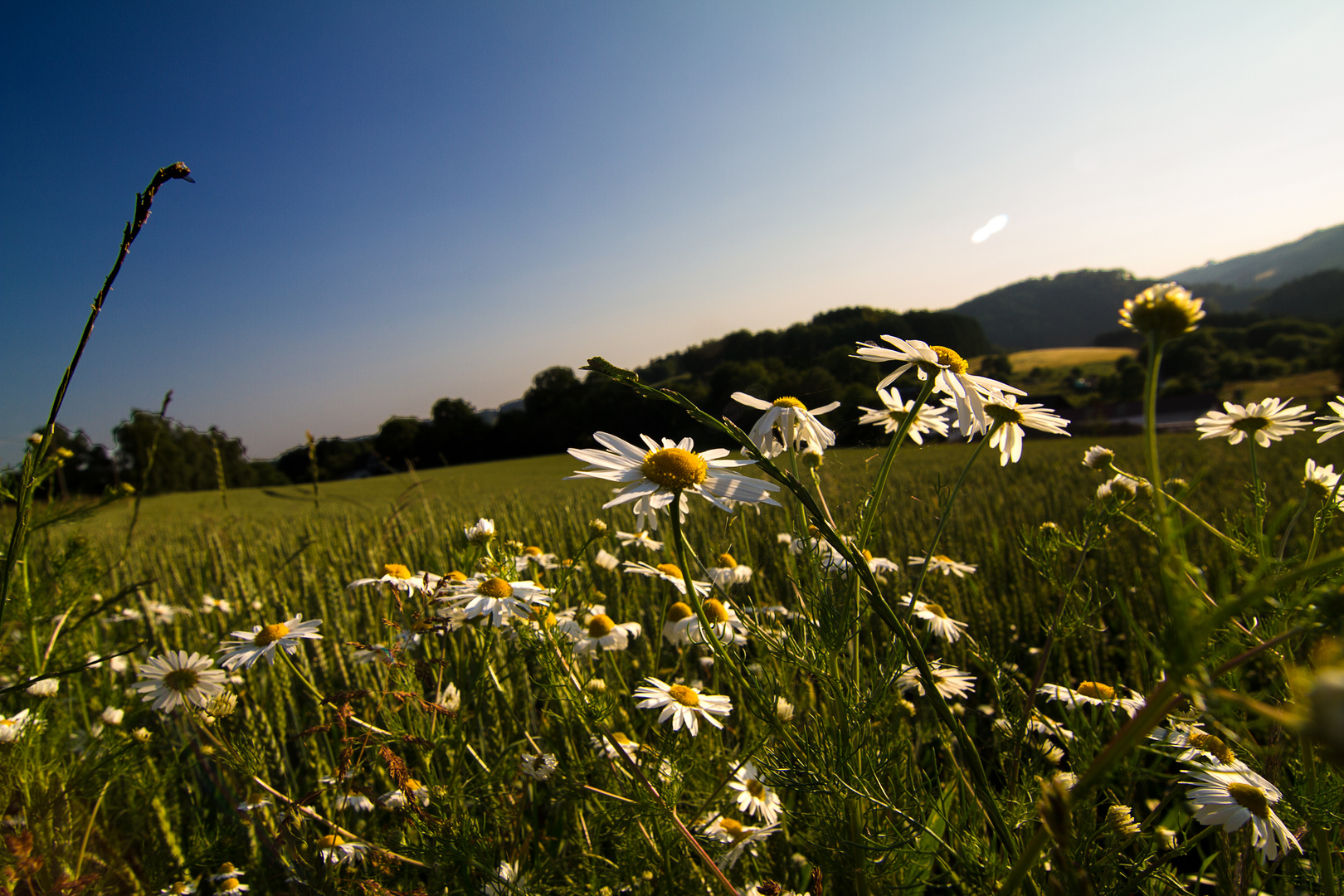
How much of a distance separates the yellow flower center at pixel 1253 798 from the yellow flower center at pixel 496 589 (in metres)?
1.35

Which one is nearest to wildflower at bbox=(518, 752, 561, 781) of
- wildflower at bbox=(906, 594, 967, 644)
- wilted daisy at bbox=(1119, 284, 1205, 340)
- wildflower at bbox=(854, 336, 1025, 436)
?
wildflower at bbox=(906, 594, 967, 644)

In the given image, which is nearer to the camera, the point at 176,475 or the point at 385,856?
the point at 385,856

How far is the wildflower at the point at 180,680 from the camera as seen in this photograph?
1388 millimetres

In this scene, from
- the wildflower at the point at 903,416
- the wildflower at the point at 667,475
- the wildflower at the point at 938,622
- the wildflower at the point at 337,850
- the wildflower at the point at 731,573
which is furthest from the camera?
the wildflower at the point at 731,573

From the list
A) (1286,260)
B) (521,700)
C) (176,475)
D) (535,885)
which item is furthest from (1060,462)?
(1286,260)

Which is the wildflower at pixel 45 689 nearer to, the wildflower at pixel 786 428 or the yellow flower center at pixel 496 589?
the yellow flower center at pixel 496 589

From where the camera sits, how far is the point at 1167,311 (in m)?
0.47

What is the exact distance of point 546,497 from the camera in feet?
22.7

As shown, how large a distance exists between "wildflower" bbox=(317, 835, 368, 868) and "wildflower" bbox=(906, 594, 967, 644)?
1457 millimetres

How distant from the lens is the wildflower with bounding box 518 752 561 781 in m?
1.41

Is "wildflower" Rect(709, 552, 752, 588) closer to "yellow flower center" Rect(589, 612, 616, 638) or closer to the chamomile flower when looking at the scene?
the chamomile flower

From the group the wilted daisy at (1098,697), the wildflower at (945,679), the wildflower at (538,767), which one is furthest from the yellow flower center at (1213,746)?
the wildflower at (538,767)

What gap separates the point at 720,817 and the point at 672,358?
4.67 feet

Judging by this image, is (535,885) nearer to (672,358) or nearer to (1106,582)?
(672,358)
